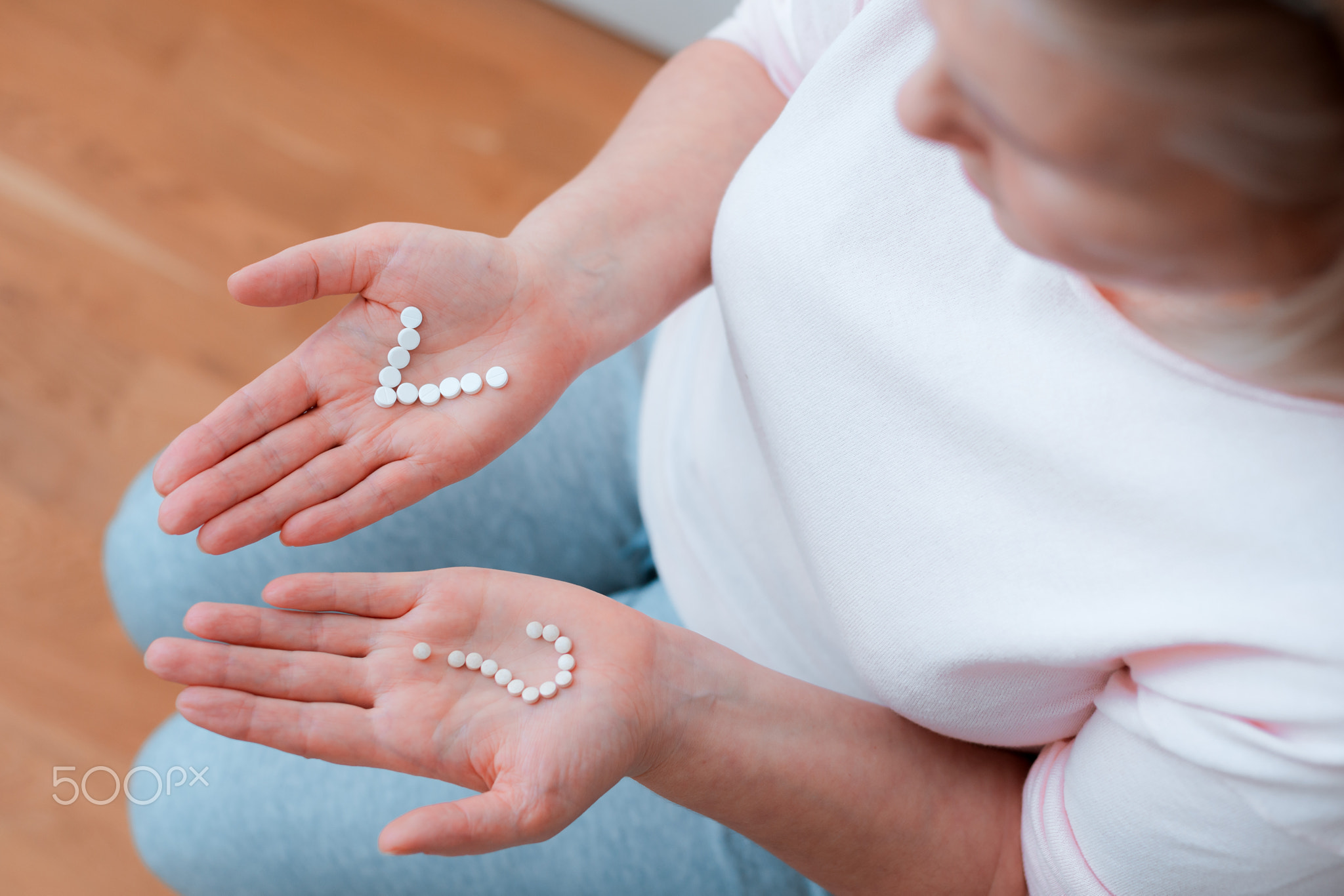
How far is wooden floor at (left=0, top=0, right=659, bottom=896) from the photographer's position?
1358 millimetres

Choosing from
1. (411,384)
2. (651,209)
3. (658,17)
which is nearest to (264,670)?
(411,384)

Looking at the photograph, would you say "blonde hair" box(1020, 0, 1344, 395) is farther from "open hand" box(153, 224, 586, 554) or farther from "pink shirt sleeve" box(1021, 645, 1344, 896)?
"open hand" box(153, 224, 586, 554)

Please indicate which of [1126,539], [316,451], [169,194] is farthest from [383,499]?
[169,194]

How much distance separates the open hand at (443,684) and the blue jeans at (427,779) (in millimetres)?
196

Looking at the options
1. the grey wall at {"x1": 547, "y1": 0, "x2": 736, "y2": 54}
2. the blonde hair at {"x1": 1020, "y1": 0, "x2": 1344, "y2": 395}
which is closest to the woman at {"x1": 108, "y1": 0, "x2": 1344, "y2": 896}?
the blonde hair at {"x1": 1020, "y1": 0, "x2": 1344, "y2": 395}

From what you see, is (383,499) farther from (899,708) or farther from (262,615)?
(899,708)

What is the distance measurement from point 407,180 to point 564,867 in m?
1.18

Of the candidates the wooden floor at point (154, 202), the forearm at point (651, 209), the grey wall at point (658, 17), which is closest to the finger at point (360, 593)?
the forearm at point (651, 209)

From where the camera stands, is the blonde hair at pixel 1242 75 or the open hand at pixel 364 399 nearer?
the blonde hair at pixel 1242 75

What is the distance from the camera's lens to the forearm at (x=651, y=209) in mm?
835

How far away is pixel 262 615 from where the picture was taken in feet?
2.23

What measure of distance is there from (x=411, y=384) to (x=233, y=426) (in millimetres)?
141

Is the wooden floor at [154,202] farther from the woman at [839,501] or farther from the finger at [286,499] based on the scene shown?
the finger at [286,499]

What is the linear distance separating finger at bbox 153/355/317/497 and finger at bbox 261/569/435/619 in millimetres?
117
